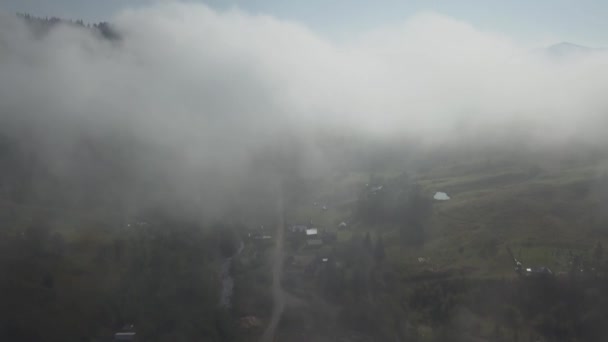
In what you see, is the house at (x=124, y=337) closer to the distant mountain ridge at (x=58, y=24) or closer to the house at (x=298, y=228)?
the house at (x=298, y=228)

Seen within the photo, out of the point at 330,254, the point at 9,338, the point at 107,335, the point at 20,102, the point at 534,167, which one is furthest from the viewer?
the point at 20,102

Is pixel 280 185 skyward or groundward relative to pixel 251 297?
skyward

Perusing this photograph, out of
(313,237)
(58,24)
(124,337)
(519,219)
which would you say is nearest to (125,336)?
(124,337)

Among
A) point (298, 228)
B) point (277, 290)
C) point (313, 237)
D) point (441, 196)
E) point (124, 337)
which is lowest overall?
point (124, 337)

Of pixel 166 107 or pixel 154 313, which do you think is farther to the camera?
pixel 166 107

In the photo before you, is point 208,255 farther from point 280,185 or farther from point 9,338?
point 280,185

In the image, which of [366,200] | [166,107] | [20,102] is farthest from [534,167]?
[20,102]

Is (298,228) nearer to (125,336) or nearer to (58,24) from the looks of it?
(125,336)

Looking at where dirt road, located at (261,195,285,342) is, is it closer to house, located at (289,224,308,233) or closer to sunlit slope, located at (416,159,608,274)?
house, located at (289,224,308,233)

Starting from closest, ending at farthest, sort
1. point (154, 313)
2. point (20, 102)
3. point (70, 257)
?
point (154, 313)
point (70, 257)
point (20, 102)

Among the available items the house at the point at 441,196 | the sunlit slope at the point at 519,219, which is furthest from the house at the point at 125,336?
the house at the point at 441,196

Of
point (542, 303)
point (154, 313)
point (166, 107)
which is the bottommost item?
point (542, 303)
